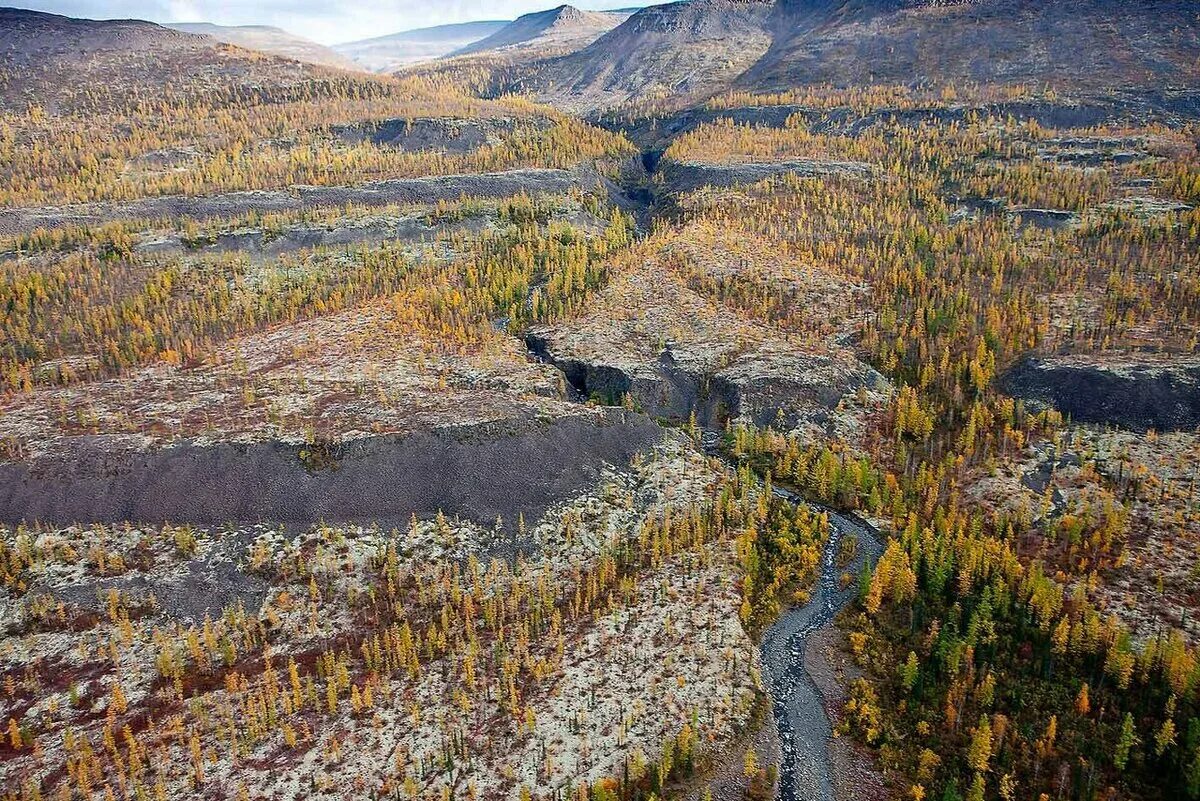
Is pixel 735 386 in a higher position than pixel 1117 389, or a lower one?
lower

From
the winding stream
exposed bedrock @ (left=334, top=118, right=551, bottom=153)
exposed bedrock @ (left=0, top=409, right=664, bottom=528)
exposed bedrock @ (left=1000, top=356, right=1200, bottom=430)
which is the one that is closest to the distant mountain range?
exposed bedrock @ (left=334, top=118, right=551, bottom=153)

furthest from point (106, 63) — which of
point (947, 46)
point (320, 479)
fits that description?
point (947, 46)

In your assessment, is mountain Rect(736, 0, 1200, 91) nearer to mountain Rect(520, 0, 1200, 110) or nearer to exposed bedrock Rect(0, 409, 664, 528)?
mountain Rect(520, 0, 1200, 110)

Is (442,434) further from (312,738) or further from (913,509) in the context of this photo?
(913,509)

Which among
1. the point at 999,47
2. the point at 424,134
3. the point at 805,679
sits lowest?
the point at 805,679

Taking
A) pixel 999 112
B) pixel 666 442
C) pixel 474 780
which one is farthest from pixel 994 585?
pixel 999 112

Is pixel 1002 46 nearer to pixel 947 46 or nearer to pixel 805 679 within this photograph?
pixel 947 46

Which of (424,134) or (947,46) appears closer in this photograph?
(424,134)
